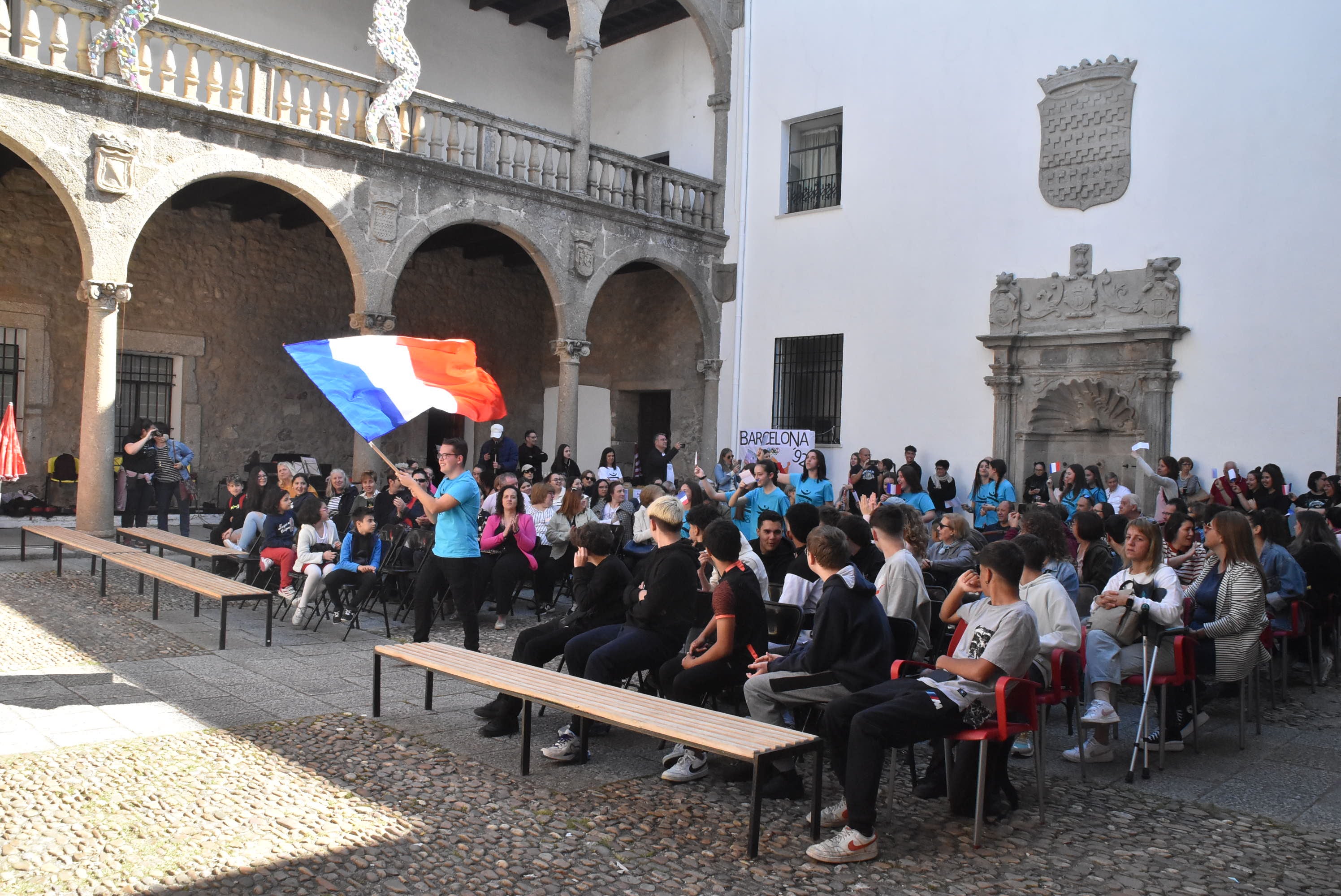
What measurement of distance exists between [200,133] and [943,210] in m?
9.28

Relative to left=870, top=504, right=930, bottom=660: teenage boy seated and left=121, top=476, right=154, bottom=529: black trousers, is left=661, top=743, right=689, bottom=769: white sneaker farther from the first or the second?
left=121, top=476, right=154, bottom=529: black trousers

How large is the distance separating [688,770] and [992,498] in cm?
870

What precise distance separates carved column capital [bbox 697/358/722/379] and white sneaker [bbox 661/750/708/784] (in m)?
12.7

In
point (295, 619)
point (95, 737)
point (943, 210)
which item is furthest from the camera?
point (943, 210)

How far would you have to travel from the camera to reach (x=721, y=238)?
17094 millimetres

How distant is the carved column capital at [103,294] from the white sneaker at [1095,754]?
9.96 m

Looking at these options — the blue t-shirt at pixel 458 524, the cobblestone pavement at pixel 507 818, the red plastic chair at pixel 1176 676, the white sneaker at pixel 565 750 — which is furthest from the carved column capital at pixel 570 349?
the red plastic chair at pixel 1176 676

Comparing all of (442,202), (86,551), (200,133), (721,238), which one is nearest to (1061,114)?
(721,238)

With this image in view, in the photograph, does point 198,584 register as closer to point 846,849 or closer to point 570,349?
point 846,849

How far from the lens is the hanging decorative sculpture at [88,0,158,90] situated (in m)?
10.6

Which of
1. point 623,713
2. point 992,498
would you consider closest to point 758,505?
point 992,498

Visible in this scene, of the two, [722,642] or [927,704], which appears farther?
[722,642]

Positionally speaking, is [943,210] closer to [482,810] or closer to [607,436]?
[607,436]

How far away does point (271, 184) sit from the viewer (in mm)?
12492
